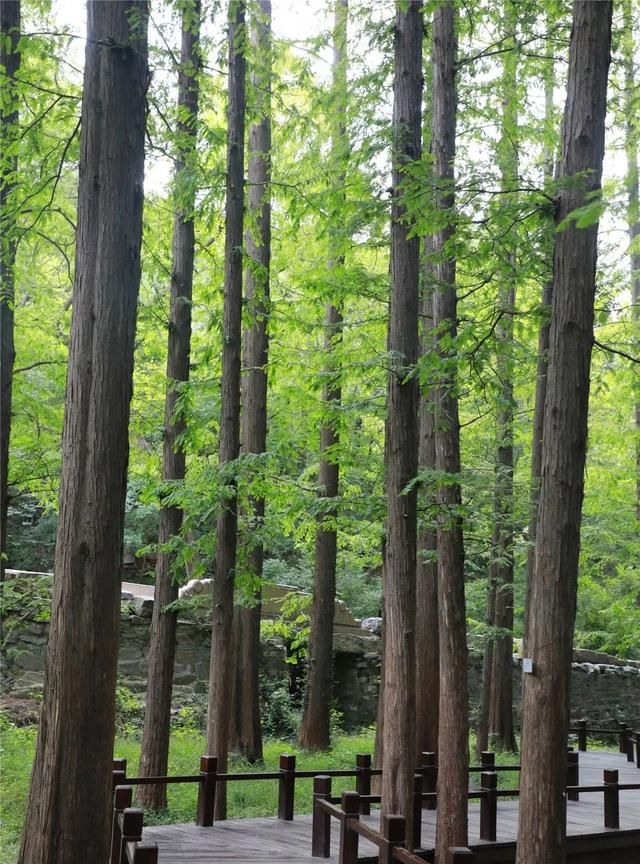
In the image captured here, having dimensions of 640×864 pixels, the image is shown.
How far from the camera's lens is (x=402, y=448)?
25.6 feet

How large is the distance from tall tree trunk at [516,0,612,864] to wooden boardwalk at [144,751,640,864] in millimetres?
2634

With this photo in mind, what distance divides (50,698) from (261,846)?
438cm

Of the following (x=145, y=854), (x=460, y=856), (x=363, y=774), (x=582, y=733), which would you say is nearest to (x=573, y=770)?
(x=363, y=774)

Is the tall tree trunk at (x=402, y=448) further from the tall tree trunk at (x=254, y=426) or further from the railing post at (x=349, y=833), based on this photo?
the tall tree trunk at (x=254, y=426)

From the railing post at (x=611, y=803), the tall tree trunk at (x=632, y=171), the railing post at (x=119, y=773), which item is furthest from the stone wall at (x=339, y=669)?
the railing post at (x=611, y=803)

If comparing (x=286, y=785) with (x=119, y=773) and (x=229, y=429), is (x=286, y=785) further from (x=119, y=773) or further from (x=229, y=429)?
(x=229, y=429)

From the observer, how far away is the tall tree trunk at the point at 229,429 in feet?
29.0

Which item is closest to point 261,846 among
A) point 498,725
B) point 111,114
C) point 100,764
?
point 100,764

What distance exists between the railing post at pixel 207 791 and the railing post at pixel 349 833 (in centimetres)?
187

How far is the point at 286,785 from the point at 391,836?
3.30 meters

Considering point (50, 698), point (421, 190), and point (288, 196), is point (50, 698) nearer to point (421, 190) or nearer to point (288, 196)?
point (421, 190)

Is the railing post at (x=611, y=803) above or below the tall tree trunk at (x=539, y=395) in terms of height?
below

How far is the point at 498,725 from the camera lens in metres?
15.7

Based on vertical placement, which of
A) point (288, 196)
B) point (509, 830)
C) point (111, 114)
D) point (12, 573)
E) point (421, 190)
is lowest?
point (509, 830)
